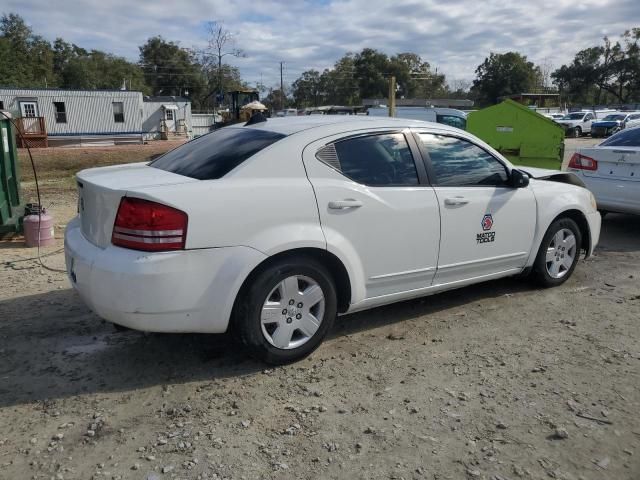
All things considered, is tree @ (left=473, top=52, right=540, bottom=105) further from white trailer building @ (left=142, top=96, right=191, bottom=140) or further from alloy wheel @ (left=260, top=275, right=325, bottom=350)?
alloy wheel @ (left=260, top=275, right=325, bottom=350)

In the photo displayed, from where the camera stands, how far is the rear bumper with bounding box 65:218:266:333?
3.10 m

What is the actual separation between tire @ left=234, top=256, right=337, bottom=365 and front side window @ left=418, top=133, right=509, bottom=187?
1300 millimetres

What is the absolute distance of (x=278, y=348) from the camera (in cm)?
355

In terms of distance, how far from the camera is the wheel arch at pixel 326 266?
338 cm

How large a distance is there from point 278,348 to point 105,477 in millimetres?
1294

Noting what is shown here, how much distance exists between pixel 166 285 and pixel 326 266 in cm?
110

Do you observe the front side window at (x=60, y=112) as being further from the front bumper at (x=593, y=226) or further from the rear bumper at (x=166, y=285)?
the front bumper at (x=593, y=226)

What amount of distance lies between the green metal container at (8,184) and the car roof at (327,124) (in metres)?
4.41

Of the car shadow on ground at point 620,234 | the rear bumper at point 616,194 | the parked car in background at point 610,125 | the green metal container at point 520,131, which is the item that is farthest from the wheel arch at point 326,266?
the parked car in background at point 610,125

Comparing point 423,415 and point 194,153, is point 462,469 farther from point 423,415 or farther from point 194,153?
point 194,153

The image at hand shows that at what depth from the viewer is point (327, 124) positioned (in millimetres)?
3920

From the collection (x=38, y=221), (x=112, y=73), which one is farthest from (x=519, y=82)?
(x=38, y=221)

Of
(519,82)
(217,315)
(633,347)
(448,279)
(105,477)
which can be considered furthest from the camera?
(519,82)

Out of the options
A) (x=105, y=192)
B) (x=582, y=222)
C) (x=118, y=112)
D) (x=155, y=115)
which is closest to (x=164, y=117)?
(x=155, y=115)
